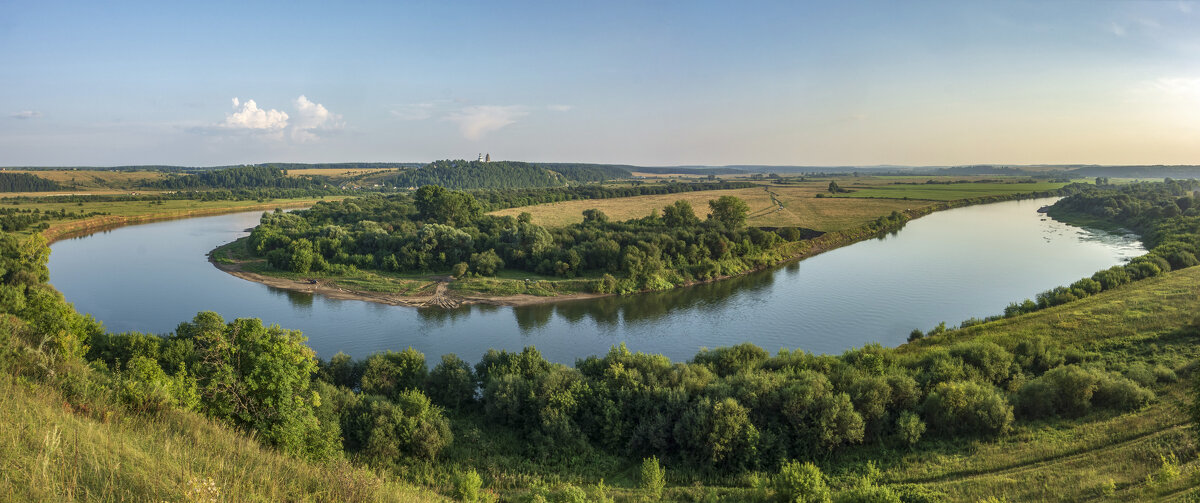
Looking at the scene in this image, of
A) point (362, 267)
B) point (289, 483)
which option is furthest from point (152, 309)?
point (289, 483)

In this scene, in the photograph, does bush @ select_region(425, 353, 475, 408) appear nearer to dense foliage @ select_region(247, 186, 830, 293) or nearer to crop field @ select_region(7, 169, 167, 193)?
dense foliage @ select_region(247, 186, 830, 293)

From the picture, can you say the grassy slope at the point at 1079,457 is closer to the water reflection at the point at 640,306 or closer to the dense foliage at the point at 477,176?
the water reflection at the point at 640,306

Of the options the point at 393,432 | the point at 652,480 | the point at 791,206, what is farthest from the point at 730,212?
the point at 393,432

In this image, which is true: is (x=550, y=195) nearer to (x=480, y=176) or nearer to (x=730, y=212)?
(x=730, y=212)

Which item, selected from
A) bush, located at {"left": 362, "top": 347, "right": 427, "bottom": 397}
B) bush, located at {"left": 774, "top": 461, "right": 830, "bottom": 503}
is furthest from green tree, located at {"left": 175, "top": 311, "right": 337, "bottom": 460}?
bush, located at {"left": 774, "top": 461, "right": 830, "bottom": 503}

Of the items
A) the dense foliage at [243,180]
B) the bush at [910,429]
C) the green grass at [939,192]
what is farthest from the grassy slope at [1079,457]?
the dense foliage at [243,180]
